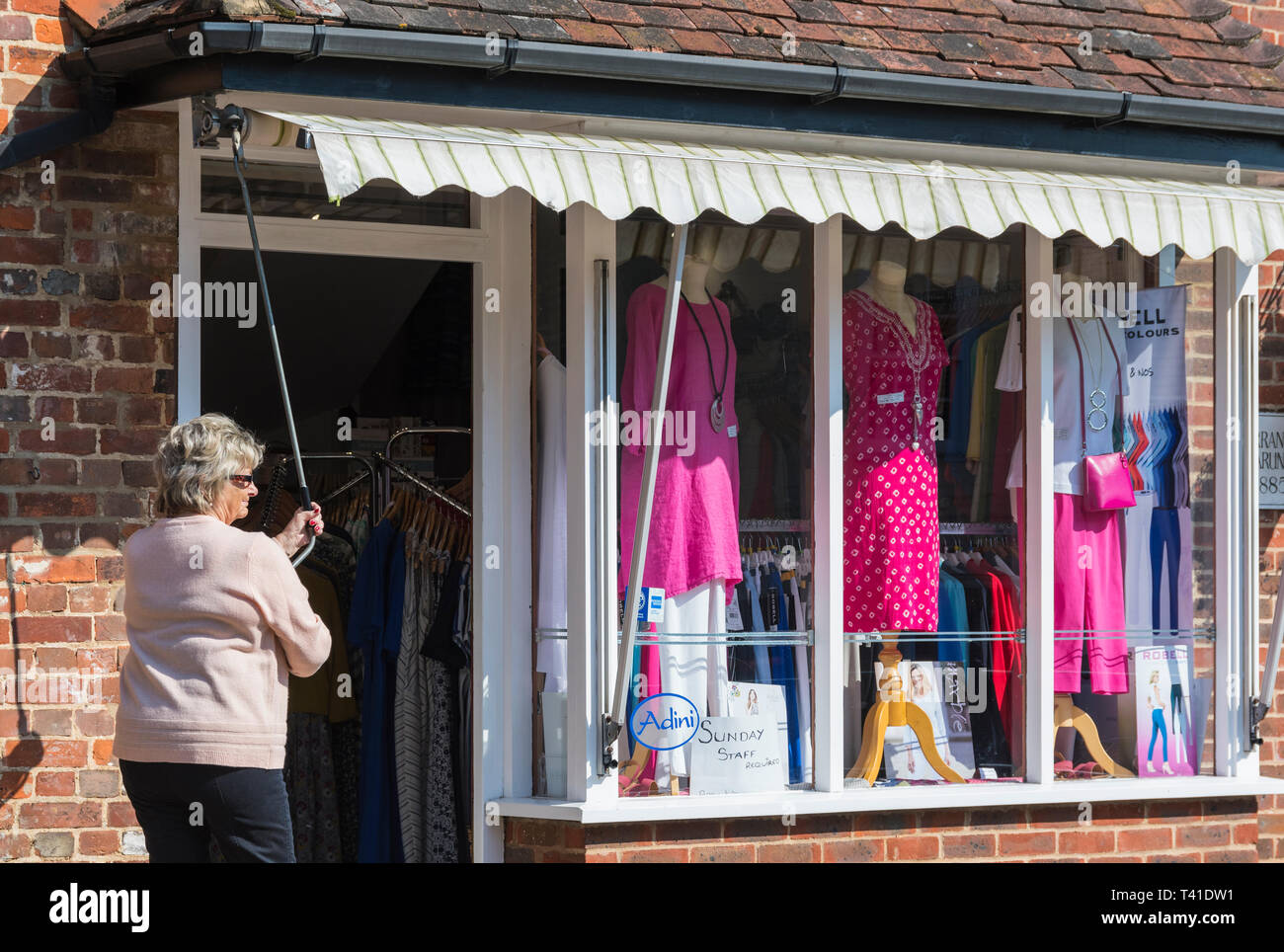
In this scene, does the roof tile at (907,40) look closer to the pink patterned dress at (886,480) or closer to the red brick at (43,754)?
the pink patterned dress at (886,480)

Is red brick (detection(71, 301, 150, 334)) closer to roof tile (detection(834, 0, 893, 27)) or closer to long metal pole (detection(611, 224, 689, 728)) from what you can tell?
long metal pole (detection(611, 224, 689, 728))

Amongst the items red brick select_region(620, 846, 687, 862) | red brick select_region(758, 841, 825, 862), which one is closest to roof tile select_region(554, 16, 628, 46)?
red brick select_region(620, 846, 687, 862)

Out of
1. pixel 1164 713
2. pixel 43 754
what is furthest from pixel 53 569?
pixel 1164 713

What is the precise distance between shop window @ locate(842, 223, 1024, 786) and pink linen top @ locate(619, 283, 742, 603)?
1.55ft

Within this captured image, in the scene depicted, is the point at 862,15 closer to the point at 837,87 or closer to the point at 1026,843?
the point at 837,87

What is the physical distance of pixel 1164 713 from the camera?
6.51 metres

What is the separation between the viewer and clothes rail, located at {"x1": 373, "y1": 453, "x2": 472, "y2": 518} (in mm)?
6328

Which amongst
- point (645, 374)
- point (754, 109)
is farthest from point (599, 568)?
point (754, 109)

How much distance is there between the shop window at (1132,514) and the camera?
6.41 meters

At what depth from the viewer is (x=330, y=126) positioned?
477 centimetres

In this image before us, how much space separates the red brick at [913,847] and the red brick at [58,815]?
272cm

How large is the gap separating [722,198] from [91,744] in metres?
2.68

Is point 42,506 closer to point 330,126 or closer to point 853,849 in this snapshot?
point 330,126

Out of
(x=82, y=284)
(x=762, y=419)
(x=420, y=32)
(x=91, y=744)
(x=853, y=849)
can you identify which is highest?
(x=420, y=32)
